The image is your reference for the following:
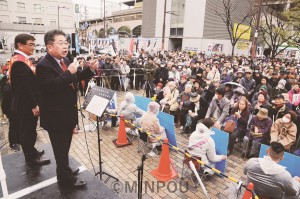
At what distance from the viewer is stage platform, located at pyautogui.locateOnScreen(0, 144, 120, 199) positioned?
2982mm

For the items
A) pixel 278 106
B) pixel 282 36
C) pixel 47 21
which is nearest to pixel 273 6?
pixel 282 36

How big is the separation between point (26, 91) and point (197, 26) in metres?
33.6

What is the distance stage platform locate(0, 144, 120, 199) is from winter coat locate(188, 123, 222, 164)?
1844mm

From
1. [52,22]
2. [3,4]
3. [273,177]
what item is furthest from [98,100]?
[52,22]

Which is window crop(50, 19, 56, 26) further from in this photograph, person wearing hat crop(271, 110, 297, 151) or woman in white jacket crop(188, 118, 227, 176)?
person wearing hat crop(271, 110, 297, 151)

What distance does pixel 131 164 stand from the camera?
496 centimetres

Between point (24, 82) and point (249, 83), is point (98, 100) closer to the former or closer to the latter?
point (24, 82)

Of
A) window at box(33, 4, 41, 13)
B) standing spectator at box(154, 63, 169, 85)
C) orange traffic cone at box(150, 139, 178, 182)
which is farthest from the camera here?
window at box(33, 4, 41, 13)

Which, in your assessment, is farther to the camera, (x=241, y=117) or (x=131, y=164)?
(x=241, y=117)

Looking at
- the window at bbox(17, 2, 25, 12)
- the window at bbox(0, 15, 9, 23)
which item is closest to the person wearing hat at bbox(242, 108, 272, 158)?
the window at bbox(0, 15, 9, 23)

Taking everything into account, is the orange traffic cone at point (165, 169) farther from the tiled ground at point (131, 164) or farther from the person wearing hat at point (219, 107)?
the person wearing hat at point (219, 107)

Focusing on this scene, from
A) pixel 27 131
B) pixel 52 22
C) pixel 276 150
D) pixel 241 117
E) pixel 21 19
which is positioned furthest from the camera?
pixel 52 22

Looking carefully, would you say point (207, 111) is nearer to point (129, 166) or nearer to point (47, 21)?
point (129, 166)

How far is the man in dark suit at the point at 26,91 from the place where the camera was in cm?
325
